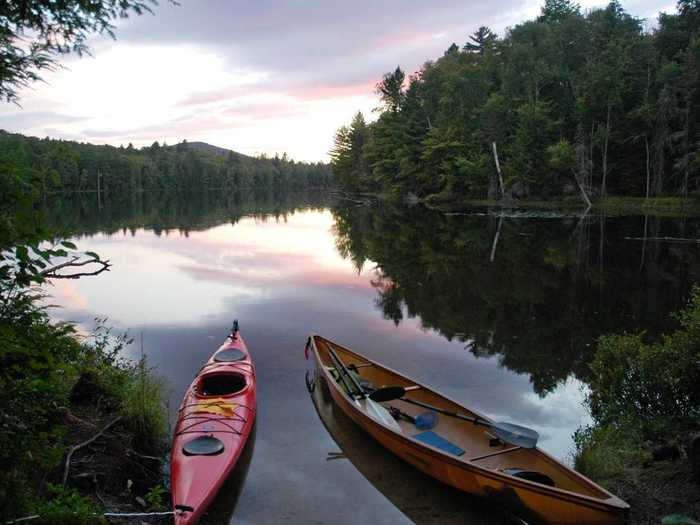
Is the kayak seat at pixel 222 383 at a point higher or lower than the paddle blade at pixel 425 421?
higher

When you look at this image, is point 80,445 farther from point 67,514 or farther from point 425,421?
point 425,421

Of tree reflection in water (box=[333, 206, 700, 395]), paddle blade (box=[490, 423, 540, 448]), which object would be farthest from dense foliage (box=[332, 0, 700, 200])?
paddle blade (box=[490, 423, 540, 448])

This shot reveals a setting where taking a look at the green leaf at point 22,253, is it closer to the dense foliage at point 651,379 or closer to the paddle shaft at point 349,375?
the paddle shaft at point 349,375

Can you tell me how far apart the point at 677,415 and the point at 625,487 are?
1833 mm

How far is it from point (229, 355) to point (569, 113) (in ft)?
166

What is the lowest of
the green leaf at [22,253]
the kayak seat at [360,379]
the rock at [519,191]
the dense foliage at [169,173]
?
the kayak seat at [360,379]

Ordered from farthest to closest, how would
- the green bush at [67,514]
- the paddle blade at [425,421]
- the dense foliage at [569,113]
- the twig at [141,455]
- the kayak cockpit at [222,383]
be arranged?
the dense foliage at [569,113], the kayak cockpit at [222,383], the paddle blade at [425,421], the twig at [141,455], the green bush at [67,514]

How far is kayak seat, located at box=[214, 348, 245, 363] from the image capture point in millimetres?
10031

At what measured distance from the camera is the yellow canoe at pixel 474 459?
5680 millimetres

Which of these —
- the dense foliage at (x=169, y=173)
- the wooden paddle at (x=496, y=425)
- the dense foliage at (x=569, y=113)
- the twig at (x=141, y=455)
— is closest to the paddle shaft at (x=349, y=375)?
the wooden paddle at (x=496, y=425)

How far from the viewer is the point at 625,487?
6.28 meters

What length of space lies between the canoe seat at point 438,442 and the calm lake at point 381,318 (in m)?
0.49

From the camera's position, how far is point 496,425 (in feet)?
24.1

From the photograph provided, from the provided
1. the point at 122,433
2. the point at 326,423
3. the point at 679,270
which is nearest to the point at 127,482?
the point at 122,433
